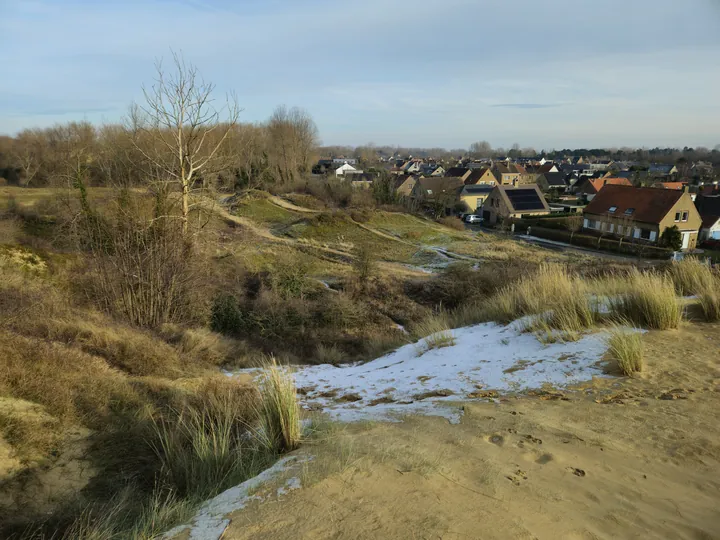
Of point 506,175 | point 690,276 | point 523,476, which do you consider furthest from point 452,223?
point 523,476

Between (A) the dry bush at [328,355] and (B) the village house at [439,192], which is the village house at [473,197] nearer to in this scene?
(B) the village house at [439,192]

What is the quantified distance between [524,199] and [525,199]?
0.12m

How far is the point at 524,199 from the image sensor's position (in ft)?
172

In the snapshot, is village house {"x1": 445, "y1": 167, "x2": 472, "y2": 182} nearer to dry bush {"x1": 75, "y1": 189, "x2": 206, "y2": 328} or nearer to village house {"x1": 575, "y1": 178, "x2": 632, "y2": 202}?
village house {"x1": 575, "y1": 178, "x2": 632, "y2": 202}

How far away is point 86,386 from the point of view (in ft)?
16.4

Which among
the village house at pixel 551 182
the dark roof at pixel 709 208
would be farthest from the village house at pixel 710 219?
the village house at pixel 551 182

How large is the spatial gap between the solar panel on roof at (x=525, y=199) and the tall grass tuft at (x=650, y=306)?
46.9m

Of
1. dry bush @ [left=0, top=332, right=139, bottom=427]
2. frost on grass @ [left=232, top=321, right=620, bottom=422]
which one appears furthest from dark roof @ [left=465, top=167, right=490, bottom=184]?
dry bush @ [left=0, top=332, right=139, bottom=427]

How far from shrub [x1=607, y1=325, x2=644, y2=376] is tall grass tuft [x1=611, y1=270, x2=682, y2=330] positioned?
1434 mm

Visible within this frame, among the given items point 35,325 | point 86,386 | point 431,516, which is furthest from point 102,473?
point 35,325

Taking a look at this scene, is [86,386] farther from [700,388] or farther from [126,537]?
[700,388]

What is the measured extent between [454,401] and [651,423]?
175cm

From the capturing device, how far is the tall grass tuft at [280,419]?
11.8ft

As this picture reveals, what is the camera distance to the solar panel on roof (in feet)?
170
